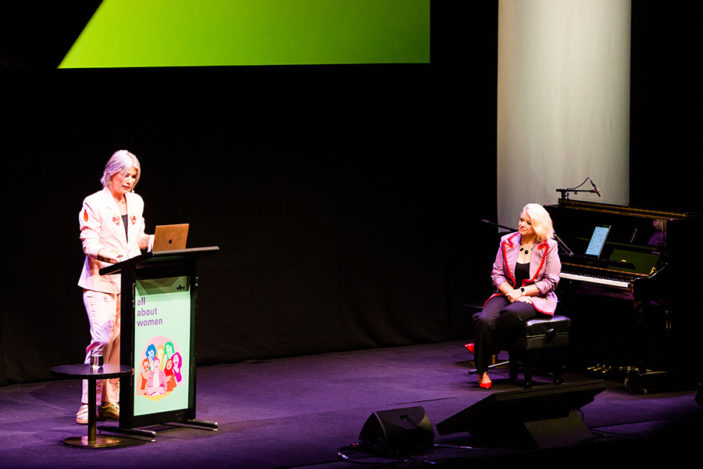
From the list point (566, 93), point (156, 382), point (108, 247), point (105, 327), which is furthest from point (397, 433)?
point (566, 93)

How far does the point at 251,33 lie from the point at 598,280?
2.84 meters

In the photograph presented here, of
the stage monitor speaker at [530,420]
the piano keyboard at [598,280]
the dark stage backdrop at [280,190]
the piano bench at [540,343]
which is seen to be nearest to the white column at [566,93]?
the dark stage backdrop at [280,190]

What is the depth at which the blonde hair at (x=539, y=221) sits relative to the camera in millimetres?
7312

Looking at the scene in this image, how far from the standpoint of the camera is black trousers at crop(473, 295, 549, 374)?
23.7 ft

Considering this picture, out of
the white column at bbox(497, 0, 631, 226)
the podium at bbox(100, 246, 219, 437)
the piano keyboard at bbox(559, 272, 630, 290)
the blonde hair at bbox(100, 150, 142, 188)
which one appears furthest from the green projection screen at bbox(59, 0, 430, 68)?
the piano keyboard at bbox(559, 272, 630, 290)

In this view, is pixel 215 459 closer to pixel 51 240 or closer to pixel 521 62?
pixel 51 240

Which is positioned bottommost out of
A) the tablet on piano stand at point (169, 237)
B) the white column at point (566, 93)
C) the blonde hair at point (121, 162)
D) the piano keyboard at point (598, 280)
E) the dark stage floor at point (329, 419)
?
the dark stage floor at point (329, 419)

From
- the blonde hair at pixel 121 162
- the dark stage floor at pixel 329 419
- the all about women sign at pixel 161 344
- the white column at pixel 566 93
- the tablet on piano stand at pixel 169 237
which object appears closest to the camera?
the dark stage floor at pixel 329 419

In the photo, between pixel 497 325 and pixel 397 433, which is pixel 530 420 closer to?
pixel 397 433

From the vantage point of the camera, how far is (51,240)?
7477 mm

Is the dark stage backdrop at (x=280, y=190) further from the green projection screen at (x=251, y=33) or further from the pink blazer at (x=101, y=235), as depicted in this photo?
the pink blazer at (x=101, y=235)

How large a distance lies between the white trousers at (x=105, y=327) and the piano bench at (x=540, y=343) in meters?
2.48

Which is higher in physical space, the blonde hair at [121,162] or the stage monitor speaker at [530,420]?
the blonde hair at [121,162]

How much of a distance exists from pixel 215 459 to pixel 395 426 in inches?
34.5
